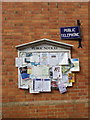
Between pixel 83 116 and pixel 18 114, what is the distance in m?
1.64

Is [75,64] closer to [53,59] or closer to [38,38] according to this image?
[53,59]

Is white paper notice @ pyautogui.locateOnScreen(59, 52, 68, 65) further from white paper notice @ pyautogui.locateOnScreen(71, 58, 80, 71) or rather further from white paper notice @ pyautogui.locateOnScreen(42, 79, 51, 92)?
white paper notice @ pyautogui.locateOnScreen(42, 79, 51, 92)

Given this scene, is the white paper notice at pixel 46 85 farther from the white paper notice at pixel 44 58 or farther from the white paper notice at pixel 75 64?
the white paper notice at pixel 75 64

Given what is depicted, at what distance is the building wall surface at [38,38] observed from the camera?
14.3ft

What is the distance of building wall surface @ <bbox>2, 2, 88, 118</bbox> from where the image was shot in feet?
14.3

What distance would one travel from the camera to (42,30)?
445cm

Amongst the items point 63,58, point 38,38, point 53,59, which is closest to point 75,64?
point 63,58

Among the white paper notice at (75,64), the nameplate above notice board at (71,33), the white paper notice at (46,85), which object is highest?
the nameplate above notice board at (71,33)

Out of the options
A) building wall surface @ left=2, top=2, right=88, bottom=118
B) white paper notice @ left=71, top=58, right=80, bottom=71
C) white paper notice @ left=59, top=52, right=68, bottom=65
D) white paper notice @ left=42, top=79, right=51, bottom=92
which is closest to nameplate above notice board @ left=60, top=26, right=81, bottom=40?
building wall surface @ left=2, top=2, right=88, bottom=118

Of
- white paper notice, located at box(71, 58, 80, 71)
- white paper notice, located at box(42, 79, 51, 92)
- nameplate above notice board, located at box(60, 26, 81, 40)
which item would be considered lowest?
white paper notice, located at box(42, 79, 51, 92)

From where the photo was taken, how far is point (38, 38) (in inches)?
174

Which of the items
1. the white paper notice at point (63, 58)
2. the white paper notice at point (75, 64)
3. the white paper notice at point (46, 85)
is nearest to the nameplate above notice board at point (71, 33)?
the white paper notice at point (63, 58)

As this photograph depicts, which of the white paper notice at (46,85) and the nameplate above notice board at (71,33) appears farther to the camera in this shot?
the nameplate above notice board at (71,33)

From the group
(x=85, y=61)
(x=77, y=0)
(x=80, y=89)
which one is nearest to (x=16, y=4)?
(x=77, y=0)
